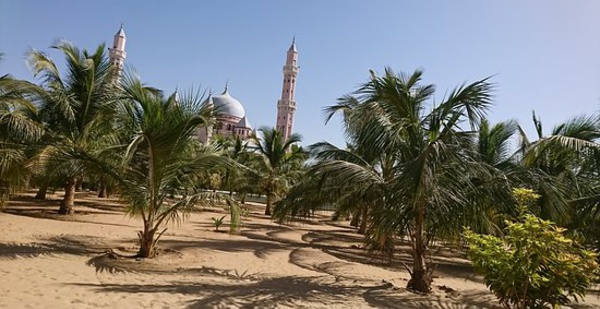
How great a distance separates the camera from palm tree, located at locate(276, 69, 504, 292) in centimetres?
594

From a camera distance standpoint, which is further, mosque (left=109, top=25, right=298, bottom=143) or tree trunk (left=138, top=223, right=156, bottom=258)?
mosque (left=109, top=25, right=298, bottom=143)

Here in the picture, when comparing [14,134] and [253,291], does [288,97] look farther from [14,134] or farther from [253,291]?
[253,291]

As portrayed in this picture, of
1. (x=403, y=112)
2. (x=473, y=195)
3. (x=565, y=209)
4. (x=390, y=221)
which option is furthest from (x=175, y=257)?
(x=565, y=209)

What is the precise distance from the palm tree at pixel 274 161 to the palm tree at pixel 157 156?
13.8 meters

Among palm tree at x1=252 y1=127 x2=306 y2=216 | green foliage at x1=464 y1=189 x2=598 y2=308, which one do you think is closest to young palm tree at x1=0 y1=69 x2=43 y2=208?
green foliage at x1=464 y1=189 x2=598 y2=308

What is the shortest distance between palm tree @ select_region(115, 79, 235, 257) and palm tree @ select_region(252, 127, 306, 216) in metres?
13.8

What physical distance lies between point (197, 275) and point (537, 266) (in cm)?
508

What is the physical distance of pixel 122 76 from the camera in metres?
7.25

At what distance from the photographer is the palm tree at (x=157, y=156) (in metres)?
7.20

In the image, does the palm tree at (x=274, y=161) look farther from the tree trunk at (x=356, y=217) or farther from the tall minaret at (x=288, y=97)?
the tall minaret at (x=288, y=97)

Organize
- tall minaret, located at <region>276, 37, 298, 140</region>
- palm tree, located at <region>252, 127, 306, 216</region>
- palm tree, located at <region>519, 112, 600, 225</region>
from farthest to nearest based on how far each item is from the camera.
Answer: tall minaret, located at <region>276, 37, 298, 140</region> < palm tree, located at <region>252, 127, 306, 216</region> < palm tree, located at <region>519, 112, 600, 225</region>

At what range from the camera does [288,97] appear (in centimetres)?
6112

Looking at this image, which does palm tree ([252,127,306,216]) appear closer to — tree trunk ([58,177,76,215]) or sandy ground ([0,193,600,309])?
tree trunk ([58,177,76,215])

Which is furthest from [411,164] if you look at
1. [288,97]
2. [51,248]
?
[288,97]
